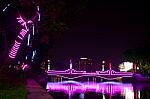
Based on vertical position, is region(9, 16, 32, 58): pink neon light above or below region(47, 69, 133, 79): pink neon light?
above

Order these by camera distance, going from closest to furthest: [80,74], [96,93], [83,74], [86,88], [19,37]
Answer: [19,37] < [96,93] < [86,88] < [83,74] < [80,74]

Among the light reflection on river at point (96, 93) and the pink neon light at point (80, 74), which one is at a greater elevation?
the pink neon light at point (80, 74)

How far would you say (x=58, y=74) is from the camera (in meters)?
110

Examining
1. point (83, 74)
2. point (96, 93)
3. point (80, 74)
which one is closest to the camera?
point (96, 93)

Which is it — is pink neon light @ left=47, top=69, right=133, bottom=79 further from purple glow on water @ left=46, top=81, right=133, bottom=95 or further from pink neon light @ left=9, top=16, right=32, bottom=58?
pink neon light @ left=9, top=16, right=32, bottom=58

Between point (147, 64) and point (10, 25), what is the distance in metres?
94.5

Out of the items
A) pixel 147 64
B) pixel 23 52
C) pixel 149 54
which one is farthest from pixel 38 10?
pixel 147 64

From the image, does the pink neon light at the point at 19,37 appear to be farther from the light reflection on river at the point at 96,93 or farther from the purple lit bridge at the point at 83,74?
the purple lit bridge at the point at 83,74

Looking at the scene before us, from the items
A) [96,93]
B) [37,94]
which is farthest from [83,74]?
[37,94]

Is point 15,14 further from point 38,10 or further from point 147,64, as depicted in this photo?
point 147,64

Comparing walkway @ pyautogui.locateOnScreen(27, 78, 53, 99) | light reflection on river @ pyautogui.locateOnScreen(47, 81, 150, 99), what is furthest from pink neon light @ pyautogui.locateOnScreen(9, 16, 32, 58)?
light reflection on river @ pyautogui.locateOnScreen(47, 81, 150, 99)

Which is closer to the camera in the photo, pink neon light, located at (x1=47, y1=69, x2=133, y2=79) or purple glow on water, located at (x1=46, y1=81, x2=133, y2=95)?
purple glow on water, located at (x1=46, y1=81, x2=133, y2=95)

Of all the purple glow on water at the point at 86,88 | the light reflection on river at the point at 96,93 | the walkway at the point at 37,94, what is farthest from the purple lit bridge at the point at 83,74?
the walkway at the point at 37,94

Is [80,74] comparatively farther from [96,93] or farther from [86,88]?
[96,93]
